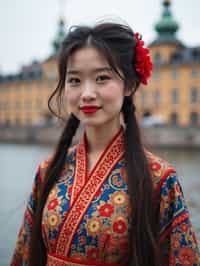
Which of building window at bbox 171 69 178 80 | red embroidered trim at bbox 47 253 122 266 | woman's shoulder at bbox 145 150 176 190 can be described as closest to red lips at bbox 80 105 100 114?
woman's shoulder at bbox 145 150 176 190

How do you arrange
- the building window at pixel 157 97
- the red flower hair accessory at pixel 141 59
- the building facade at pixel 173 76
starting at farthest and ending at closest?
the building window at pixel 157 97 → the building facade at pixel 173 76 → the red flower hair accessory at pixel 141 59

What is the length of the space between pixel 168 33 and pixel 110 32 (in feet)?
125

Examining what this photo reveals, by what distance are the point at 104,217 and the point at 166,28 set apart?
124 ft

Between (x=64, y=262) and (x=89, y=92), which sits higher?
(x=89, y=92)

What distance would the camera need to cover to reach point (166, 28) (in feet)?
124

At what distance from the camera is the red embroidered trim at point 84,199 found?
1501 millimetres

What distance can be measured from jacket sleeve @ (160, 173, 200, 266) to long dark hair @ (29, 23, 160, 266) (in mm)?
35

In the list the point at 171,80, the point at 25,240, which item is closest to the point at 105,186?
the point at 25,240

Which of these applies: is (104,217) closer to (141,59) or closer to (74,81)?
(74,81)

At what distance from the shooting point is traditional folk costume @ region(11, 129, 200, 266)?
146 centimetres

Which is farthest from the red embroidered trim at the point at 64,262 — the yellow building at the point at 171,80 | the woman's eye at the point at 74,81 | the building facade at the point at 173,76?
the building facade at the point at 173,76

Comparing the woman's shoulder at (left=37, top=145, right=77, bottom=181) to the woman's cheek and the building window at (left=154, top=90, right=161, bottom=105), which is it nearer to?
the woman's cheek

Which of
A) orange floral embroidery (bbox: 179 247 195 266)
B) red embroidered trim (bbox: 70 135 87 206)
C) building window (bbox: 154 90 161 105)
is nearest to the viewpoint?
orange floral embroidery (bbox: 179 247 195 266)

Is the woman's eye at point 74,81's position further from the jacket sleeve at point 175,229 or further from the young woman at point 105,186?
the jacket sleeve at point 175,229
